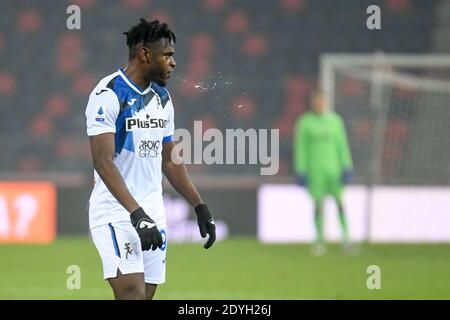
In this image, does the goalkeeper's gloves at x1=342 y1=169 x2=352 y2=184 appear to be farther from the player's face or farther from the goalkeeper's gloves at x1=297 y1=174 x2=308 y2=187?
the player's face

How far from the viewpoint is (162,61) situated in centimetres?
557

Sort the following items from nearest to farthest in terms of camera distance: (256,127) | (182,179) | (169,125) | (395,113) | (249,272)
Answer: (169,125) → (182,179) → (249,272) → (395,113) → (256,127)

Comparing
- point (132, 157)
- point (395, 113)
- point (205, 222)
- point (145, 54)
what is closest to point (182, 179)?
point (205, 222)

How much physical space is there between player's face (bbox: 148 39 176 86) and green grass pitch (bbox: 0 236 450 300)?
3.64 metres

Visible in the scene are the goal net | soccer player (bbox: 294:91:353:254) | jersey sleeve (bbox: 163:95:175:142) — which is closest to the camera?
jersey sleeve (bbox: 163:95:175:142)

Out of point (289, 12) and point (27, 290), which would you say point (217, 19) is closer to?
point (289, 12)

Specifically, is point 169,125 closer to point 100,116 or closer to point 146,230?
point 100,116

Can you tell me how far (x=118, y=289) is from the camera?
544 cm

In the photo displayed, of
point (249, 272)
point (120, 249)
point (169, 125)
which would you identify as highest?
point (169, 125)

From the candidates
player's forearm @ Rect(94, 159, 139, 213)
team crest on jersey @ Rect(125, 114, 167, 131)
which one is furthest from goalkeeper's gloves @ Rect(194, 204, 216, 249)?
player's forearm @ Rect(94, 159, 139, 213)

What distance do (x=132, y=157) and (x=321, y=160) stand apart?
320 inches

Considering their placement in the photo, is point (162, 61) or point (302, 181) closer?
point (162, 61)

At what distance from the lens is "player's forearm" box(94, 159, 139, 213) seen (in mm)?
5359

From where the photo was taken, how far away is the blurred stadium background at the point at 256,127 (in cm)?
1123
